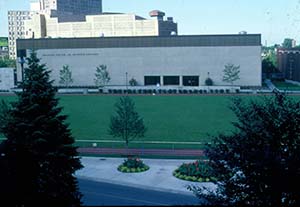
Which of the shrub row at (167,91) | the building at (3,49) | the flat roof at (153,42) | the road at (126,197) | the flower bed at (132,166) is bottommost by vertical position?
the road at (126,197)

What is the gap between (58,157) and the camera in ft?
47.2

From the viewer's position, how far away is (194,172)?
21.8m

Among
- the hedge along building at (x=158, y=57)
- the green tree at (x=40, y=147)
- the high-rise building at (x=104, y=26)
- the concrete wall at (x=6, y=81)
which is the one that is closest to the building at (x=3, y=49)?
the high-rise building at (x=104, y=26)

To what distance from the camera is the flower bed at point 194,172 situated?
21.4 m

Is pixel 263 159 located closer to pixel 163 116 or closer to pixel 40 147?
pixel 40 147

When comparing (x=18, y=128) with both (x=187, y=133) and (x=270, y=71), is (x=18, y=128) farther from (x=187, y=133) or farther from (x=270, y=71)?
(x=270, y=71)

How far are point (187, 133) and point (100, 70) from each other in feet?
132

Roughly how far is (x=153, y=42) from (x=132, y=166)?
159 ft

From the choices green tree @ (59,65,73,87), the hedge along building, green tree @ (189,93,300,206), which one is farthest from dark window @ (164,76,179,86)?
green tree @ (189,93,300,206)

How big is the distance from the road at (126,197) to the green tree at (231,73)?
157 ft

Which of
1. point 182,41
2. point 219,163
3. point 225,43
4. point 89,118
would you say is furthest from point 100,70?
point 219,163

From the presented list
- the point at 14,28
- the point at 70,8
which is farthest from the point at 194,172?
the point at 70,8

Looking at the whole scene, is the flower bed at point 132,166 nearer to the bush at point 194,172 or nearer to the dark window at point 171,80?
the bush at point 194,172

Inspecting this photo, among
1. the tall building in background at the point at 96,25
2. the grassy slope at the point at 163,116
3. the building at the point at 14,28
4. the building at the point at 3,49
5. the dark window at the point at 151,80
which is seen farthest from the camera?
the building at the point at 3,49
